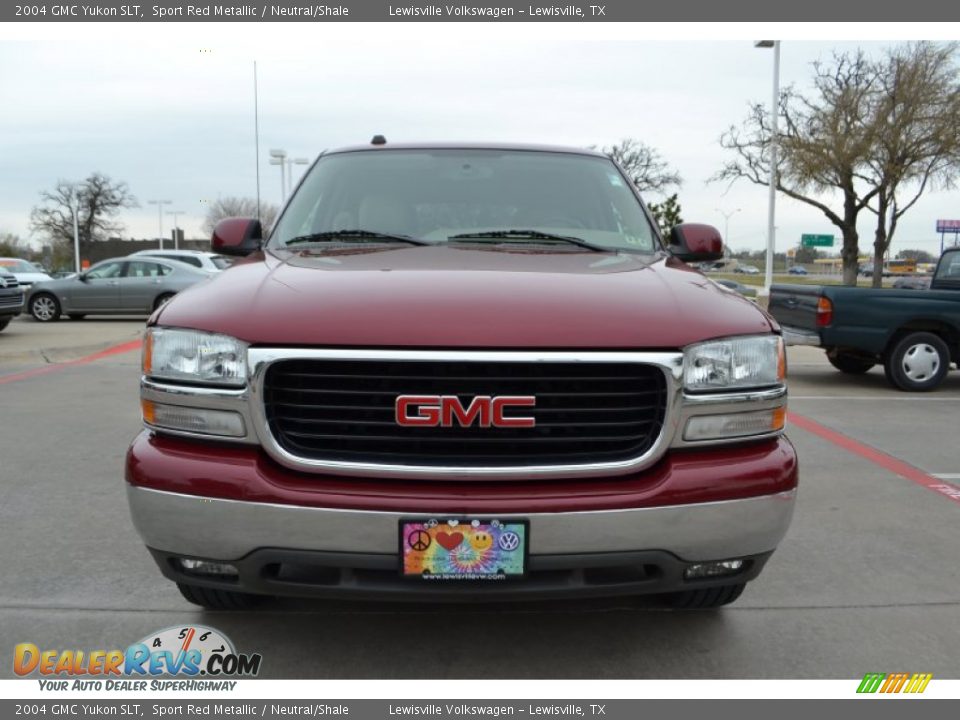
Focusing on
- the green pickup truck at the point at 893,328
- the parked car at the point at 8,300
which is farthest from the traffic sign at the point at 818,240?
the parked car at the point at 8,300

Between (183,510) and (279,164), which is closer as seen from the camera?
(183,510)

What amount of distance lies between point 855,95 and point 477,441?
31617 mm

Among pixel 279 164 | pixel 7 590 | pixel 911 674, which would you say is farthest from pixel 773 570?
pixel 279 164

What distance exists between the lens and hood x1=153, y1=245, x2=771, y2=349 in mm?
2260

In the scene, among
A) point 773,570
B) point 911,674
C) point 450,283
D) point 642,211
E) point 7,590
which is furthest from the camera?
point 642,211

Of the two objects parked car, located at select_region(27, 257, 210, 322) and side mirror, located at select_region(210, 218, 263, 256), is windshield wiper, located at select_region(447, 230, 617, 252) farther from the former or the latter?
parked car, located at select_region(27, 257, 210, 322)

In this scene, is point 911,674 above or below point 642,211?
below

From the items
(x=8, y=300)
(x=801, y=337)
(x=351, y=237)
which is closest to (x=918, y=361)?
(x=801, y=337)

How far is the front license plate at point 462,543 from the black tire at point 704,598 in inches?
34.6

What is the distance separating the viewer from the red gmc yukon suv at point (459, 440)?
2.21 meters

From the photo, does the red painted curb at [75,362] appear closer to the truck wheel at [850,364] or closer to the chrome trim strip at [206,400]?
the chrome trim strip at [206,400]

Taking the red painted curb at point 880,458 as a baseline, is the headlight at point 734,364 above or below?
above

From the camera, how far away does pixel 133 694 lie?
2.55 metres

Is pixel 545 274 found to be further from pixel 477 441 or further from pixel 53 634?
pixel 53 634
